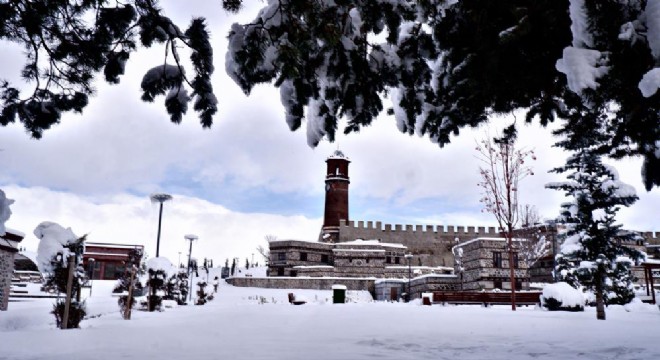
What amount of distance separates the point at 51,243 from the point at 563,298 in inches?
636

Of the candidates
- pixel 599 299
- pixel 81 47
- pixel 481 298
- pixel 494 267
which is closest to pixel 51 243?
pixel 81 47

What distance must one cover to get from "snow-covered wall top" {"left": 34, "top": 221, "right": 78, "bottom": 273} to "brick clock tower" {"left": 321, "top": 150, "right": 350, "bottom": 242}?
121 ft

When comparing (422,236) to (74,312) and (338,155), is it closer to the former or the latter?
(338,155)

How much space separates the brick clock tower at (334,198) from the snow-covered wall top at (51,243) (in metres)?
36.8

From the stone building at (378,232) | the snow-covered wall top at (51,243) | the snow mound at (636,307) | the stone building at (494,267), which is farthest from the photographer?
the stone building at (378,232)

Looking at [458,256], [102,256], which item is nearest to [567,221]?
[458,256]

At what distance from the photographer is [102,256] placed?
34.6 metres

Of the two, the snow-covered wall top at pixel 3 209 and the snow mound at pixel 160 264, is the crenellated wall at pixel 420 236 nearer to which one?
the snow mound at pixel 160 264

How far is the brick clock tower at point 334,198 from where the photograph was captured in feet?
151

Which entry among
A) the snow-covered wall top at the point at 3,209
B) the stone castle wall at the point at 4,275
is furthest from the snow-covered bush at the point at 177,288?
the snow-covered wall top at the point at 3,209

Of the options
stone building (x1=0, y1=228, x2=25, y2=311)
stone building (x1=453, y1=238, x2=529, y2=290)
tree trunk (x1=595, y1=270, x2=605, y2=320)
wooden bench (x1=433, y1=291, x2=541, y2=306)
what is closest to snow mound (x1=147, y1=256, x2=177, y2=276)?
stone building (x1=0, y1=228, x2=25, y2=311)

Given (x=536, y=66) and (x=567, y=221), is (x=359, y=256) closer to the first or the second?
(x=567, y=221)

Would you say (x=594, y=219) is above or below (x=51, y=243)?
above

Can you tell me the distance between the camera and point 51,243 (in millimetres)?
9289
